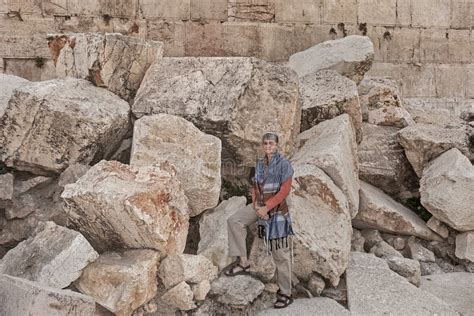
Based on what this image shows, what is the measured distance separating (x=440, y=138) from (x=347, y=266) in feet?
7.50

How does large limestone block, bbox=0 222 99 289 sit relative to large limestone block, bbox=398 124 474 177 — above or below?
below

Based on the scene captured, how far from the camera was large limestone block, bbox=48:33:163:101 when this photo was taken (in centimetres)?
498

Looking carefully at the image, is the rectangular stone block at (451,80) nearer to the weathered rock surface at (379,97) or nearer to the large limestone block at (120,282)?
the weathered rock surface at (379,97)

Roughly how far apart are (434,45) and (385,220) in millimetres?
5312

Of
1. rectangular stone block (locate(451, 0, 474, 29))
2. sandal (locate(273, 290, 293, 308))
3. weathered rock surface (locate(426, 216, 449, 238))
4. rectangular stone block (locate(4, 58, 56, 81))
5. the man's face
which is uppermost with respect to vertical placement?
rectangular stone block (locate(451, 0, 474, 29))

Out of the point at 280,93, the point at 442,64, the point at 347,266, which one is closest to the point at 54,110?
the point at 280,93

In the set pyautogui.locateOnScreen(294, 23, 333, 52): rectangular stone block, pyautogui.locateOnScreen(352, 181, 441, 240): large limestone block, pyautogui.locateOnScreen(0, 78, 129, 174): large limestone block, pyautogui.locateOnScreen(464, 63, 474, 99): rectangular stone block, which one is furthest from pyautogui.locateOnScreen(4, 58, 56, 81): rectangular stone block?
pyautogui.locateOnScreen(464, 63, 474, 99): rectangular stone block

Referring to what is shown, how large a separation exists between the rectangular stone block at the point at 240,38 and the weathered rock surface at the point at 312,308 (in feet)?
17.4

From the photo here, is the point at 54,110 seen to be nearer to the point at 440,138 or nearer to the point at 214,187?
the point at 214,187

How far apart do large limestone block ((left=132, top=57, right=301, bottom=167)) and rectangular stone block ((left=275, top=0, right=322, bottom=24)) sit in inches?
135

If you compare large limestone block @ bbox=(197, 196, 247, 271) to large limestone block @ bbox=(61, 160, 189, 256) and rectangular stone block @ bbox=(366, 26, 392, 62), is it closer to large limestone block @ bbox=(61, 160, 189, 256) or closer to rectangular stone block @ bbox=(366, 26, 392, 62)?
large limestone block @ bbox=(61, 160, 189, 256)

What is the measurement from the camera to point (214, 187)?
4.14m

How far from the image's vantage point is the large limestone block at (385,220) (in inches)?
188

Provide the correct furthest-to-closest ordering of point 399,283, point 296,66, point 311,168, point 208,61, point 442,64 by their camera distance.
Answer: point 442,64 < point 296,66 < point 208,61 < point 311,168 < point 399,283
